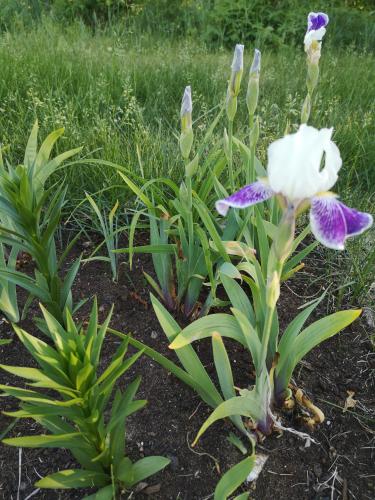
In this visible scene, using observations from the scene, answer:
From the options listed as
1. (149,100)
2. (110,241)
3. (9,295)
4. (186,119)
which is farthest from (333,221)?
(149,100)

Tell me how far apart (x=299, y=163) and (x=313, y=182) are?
5 centimetres

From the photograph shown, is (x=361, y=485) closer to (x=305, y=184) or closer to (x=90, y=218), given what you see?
(x=305, y=184)

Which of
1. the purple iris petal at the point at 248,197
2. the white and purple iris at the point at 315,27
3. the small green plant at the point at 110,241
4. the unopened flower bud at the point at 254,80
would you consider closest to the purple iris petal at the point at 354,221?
the purple iris petal at the point at 248,197

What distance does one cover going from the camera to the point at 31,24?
4707mm

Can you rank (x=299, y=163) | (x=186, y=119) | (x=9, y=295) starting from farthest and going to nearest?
1. (x=9, y=295)
2. (x=186, y=119)
3. (x=299, y=163)

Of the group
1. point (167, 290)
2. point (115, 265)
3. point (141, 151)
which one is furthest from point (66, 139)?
point (167, 290)

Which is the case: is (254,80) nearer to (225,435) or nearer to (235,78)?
(235,78)

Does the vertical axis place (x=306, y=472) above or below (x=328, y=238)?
below

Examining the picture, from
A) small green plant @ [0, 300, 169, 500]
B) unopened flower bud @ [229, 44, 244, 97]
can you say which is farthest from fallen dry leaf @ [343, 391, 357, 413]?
unopened flower bud @ [229, 44, 244, 97]

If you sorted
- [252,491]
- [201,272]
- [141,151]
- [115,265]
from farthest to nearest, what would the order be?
[141,151] → [115,265] → [201,272] → [252,491]

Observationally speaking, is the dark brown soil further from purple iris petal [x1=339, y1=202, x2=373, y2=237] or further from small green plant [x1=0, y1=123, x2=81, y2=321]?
purple iris petal [x1=339, y1=202, x2=373, y2=237]

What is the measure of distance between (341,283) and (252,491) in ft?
3.02

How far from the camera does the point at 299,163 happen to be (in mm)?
1029

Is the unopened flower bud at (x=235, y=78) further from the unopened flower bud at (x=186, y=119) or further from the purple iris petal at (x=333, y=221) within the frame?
the purple iris petal at (x=333, y=221)
